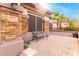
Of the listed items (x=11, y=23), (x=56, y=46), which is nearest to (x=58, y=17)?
(x=56, y=46)

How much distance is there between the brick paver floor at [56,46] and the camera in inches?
103

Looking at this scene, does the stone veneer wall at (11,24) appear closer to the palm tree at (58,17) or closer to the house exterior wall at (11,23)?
the house exterior wall at (11,23)

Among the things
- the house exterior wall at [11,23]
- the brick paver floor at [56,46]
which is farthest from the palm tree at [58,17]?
the house exterior wall at [11,23]

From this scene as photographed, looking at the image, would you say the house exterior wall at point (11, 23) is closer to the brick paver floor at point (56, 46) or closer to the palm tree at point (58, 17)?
the brick paver floor at point (56, 46)

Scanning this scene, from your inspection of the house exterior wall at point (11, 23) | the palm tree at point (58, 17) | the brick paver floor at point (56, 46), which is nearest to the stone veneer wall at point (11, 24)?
the house exterior wall at point (11, 23)

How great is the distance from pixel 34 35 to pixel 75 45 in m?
0.78

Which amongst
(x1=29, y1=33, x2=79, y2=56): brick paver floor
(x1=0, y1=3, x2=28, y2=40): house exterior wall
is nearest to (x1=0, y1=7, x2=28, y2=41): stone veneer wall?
(x1=0, y1=3, x2=28, y2=40): house exterior wall

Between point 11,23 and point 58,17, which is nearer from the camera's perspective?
point 11,23

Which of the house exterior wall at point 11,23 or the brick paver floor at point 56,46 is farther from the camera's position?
the brick paver floor at point 56,46

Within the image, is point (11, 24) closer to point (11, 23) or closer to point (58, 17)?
point (11, 23)

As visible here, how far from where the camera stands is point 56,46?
2.67 m

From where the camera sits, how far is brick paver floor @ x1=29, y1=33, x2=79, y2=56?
2.61 metres

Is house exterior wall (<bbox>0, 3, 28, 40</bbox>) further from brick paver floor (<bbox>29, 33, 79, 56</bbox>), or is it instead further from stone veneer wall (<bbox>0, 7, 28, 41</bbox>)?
brick paver floor (<bbox>29, 33, 79, 56</bbox>)

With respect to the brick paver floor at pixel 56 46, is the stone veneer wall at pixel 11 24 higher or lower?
higher
